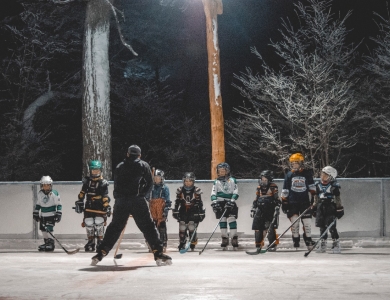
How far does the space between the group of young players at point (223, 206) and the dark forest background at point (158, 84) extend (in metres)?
12.5

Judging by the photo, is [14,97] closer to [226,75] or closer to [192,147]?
[192,147]

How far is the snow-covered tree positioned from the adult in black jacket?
1501 cm

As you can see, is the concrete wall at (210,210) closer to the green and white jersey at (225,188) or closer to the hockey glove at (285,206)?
the green and white jersey at (225,188)

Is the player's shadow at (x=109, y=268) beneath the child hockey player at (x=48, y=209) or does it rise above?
beneath

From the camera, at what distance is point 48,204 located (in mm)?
15930

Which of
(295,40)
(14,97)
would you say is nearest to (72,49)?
(14,97)

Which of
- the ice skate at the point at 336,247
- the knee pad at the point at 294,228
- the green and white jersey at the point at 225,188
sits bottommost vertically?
the ice skate at the point at 336,247

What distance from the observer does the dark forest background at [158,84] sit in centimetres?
2947

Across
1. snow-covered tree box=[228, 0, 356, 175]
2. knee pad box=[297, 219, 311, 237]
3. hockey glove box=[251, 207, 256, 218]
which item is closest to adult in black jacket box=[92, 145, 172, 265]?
hockey glove box=[251, 207, 256, 218]

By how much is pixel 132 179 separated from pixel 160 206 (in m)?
3.43

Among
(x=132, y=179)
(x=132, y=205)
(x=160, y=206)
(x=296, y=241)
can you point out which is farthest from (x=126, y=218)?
(x=296, y=241)

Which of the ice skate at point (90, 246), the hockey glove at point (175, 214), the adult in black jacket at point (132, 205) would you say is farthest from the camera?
the hockey glove at point (175, 214)

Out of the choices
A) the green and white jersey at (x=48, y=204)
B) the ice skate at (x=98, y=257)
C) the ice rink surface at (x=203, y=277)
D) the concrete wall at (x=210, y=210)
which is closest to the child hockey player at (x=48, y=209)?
the green and white jersey at (x=48, y=204)

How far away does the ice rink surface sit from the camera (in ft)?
29.5
